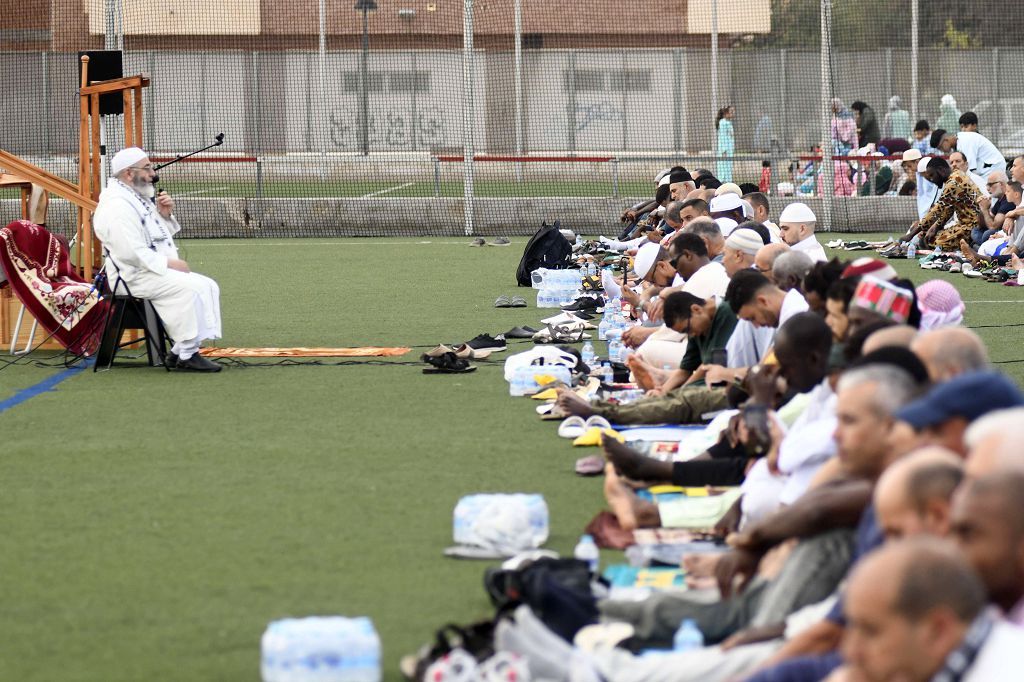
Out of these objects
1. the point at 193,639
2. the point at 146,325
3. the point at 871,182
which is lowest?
the point at 193,639

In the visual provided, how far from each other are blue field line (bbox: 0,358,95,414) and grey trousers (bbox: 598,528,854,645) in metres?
6.04

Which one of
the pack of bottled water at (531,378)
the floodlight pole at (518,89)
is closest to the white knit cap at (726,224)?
the pack of bottled water at (531,378)

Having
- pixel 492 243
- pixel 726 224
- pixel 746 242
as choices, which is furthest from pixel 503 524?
pixel 492 243

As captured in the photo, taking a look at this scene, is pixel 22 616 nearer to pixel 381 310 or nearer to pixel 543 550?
pixel 543 550

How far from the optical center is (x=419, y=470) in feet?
25.8

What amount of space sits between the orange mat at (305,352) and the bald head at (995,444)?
8.36 meters

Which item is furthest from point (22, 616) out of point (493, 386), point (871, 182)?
point (871, 182)

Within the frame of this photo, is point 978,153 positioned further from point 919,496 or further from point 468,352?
point 919,496

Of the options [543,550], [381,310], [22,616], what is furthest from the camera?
[381,310]

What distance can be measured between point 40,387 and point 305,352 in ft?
7.20

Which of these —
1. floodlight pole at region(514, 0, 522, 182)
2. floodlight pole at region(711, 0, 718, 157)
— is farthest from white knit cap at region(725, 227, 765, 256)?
floodlight pole at region(711, 0, 718, 157)

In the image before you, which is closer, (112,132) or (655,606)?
(655,606)

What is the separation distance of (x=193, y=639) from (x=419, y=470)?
2720 mm

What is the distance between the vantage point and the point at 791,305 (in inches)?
311
